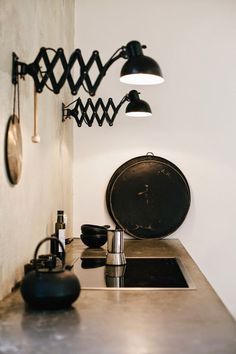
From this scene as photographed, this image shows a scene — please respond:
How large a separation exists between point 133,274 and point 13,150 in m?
0.79

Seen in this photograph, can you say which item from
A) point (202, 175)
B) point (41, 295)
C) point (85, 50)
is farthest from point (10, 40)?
point (202, 175)

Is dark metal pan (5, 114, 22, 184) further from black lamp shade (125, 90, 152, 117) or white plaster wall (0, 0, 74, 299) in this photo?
black lamp shade (125, 90, 152, 117)

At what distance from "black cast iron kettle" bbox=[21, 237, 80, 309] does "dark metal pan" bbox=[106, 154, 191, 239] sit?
1.73m

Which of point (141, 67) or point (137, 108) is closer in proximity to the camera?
point (141, 67)

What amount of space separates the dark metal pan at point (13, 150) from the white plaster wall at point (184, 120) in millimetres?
1564

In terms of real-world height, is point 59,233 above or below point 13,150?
below

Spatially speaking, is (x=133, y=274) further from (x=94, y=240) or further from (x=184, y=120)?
(x=184, y=120)

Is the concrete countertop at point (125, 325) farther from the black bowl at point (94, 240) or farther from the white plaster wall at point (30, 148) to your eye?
the black bowl at point (94, 240)

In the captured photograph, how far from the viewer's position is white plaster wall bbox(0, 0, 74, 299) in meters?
1.52

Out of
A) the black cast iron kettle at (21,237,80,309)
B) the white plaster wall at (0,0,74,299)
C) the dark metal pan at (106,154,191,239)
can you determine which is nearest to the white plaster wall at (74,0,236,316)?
the dark metal pan at (106,154,191,239)

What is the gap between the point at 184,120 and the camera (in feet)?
10.6

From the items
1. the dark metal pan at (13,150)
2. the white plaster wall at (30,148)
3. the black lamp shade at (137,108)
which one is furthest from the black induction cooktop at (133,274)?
the black lamp shade at (137,108)

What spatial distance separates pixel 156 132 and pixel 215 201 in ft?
2.08

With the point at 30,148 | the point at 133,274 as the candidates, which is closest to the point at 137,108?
the point at 30,148
